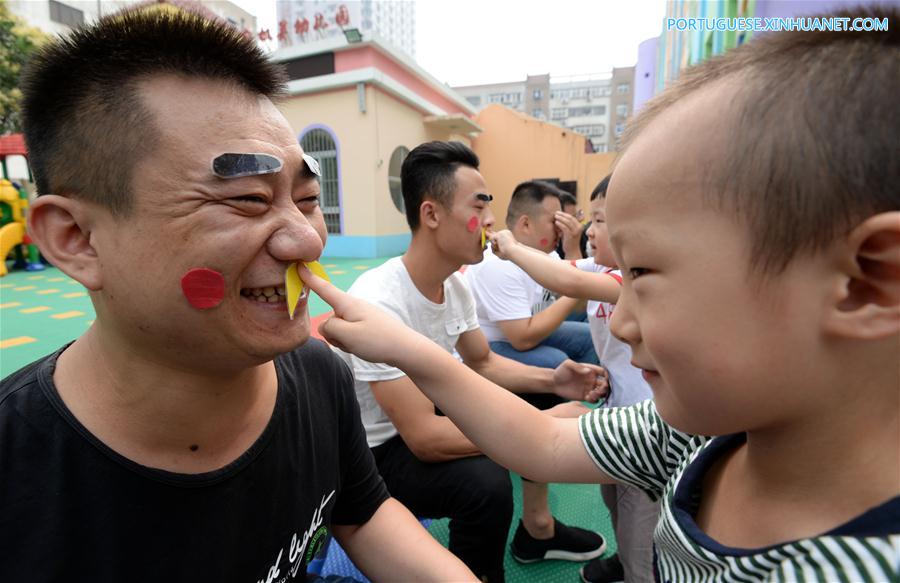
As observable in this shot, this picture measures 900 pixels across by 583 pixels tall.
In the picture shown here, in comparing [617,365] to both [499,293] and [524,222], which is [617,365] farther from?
[524,222]

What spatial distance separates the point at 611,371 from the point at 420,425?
984 millimetres

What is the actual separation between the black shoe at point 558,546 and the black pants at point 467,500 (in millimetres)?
388

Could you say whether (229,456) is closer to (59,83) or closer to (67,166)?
(67,166)

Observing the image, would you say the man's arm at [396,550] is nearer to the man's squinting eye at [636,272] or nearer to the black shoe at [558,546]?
the man's squinting eye at [636,272]

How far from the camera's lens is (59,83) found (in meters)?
0.89

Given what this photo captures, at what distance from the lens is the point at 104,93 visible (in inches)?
34.4

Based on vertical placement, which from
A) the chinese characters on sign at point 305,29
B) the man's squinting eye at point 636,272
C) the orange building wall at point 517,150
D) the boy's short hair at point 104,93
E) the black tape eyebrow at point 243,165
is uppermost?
the chinese characters on sign at point 305,29

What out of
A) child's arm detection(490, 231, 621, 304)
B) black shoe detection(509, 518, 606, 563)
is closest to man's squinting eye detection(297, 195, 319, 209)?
child's arm detection(490, 231, 621, 304)

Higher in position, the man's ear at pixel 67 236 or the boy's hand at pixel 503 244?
the man's ear at pixel 67 236

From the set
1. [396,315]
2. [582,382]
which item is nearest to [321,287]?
[396,315]

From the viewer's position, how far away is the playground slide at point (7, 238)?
336 inches

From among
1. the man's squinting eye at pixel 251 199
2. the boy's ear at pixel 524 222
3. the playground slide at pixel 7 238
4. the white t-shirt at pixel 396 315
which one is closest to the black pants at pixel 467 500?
the white t-shirt at pixel 396 315

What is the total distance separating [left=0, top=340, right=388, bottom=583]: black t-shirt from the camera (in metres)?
0.80

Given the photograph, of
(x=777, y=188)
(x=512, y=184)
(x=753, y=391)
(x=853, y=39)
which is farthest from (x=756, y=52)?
(x=512, y=184)
